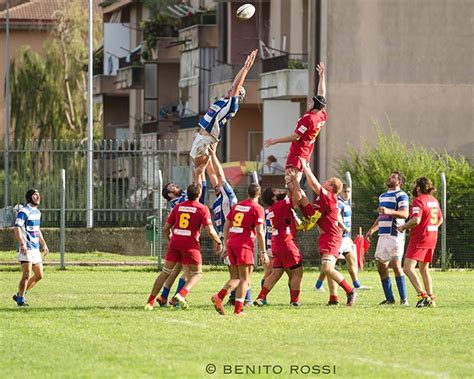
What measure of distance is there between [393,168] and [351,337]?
21643 millimetres

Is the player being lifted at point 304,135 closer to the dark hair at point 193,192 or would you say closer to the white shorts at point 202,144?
the white shorts at point 202,144

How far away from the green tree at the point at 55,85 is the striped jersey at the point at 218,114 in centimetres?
4560

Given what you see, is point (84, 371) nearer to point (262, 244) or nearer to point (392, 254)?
point (262, 244)

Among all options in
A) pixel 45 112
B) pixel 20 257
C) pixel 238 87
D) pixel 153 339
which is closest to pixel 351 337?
pixel 153 339

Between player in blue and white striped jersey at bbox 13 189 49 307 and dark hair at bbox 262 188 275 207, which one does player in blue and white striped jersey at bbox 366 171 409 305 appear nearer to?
dark hair at bbox 262 188 275 207

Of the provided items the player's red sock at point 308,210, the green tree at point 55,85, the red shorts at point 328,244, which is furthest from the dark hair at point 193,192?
the green tree at point 55,85

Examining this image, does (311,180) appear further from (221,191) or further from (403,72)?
(403,72)

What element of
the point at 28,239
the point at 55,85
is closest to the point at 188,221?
the point at 28,239

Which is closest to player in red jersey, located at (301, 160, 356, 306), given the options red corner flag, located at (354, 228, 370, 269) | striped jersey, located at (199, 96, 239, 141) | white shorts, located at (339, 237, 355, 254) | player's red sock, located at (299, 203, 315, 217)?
player's red sock, located at (299, 203, 315, 217)

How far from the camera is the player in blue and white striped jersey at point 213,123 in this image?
21.5 m

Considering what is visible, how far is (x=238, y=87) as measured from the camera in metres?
21.4

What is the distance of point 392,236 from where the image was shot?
22969 mm

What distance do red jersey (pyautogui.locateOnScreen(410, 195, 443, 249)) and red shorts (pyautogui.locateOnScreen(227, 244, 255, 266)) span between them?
9.64 ft

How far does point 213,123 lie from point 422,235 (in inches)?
143
